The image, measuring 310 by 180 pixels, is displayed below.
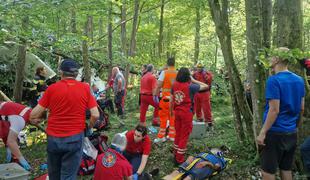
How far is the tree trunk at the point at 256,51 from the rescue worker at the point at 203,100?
2.78 m

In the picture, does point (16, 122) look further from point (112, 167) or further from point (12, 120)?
point (112, 167)

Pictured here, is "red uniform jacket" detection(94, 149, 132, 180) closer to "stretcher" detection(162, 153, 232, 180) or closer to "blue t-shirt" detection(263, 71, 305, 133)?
"stretcher" detection(162, 153, 232, 180)

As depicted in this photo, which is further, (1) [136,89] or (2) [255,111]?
(1) [136,89]

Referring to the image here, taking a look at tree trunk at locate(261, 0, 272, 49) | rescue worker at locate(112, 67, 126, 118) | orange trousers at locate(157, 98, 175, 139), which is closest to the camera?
tree trunk at locate(261, 0, 272, 49)

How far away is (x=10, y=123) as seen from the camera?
17.6 feet

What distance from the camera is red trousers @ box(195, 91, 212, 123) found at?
8602 mm

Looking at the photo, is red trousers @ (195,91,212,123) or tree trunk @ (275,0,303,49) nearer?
tree trunk @ (275,0,303,49)

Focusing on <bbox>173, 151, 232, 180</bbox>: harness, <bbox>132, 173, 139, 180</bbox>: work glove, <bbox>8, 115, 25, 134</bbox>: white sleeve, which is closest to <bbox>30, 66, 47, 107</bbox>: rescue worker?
<bbox>8, 115, 25, 134</bbox>: white sleeve

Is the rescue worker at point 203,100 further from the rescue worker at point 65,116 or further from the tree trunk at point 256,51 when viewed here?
the rescue worker at point 65,116

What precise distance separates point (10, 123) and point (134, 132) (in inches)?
83.4

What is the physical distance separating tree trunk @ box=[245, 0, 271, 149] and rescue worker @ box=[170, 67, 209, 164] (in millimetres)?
1145

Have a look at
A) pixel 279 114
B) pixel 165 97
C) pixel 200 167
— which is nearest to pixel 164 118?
pixel 165 97

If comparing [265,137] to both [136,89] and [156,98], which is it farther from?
[136,89]

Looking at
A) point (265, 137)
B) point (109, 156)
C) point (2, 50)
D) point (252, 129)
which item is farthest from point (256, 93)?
point (2, 50)
